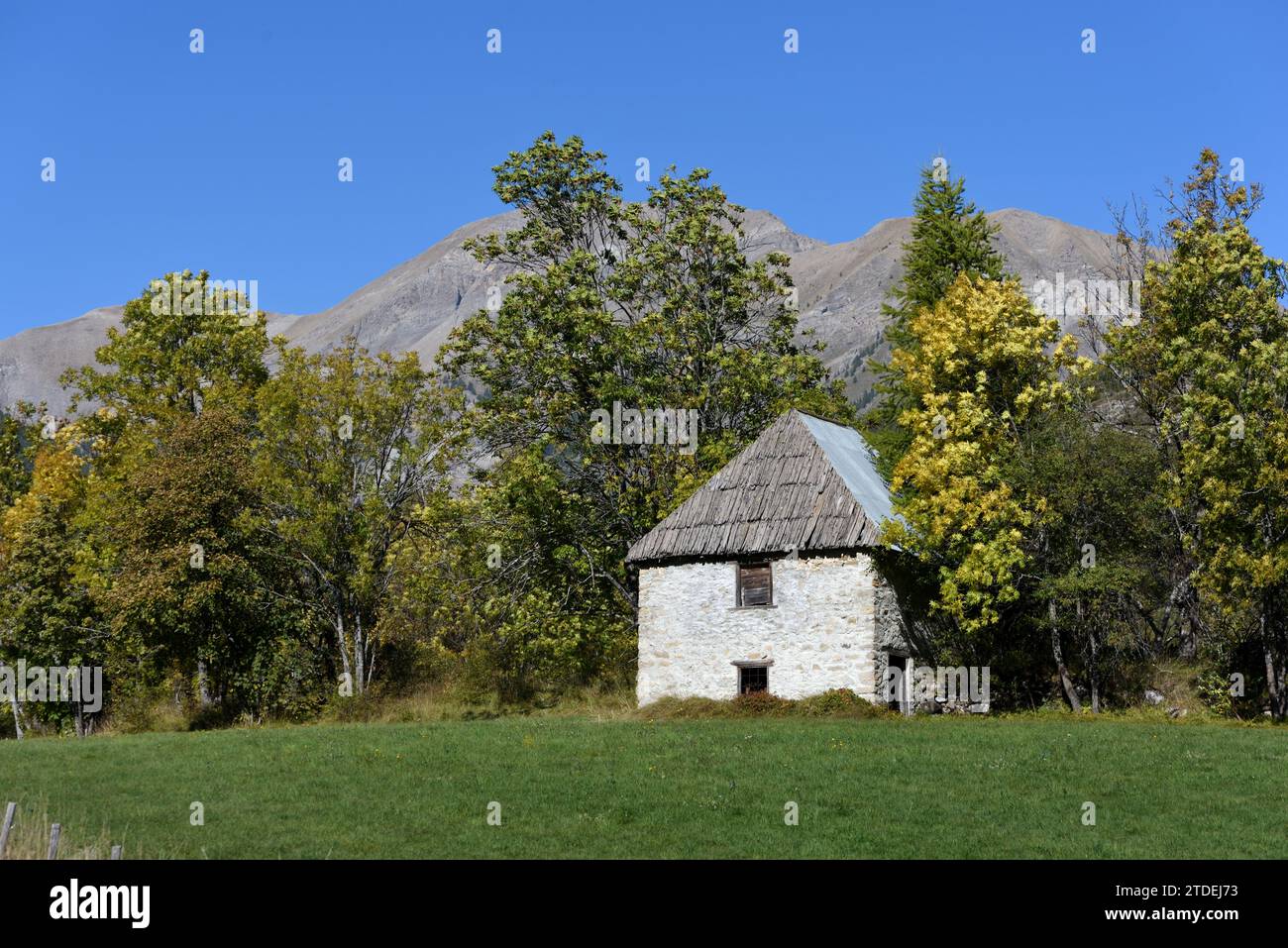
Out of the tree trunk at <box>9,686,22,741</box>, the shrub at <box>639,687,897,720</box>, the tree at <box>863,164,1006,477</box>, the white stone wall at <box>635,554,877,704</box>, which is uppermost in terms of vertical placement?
the tree at <box>863,164,1006,477</box>

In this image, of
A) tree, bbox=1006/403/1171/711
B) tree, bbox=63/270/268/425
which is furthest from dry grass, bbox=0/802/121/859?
tree, bbox=63/270/268/425

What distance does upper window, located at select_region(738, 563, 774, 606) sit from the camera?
98.4ft

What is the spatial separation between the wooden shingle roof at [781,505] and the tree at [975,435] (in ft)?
3.39

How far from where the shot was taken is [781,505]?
30797 millimetres

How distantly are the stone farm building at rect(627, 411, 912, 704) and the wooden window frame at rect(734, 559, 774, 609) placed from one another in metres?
0.04

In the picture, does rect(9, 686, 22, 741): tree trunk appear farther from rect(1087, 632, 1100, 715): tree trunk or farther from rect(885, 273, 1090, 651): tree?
rect(1087, 632, 1100, 715): tree trunk

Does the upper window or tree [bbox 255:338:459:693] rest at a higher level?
tree [bbox 255:338:459:693]

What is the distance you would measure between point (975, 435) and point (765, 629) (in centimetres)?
804

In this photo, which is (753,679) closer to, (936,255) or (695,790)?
(695,790)

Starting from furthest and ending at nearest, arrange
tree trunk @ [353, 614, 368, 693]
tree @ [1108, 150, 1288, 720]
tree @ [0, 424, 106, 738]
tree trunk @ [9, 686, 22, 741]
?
1. tree trunk @ [9, 686, 22, 741]
2. tree @ [0, 424, 106, 738]
3. tree trunk @ [353, 614, 368, 693]
4. tree @ [1108, 150, 1288, 720]

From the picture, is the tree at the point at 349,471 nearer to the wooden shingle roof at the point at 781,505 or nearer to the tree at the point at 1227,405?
the wooden shingle roof at the point at 781,505

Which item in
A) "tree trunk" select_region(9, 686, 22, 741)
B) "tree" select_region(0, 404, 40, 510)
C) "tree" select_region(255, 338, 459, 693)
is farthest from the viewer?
"tree" select_region(0, 404, 40, 510)
